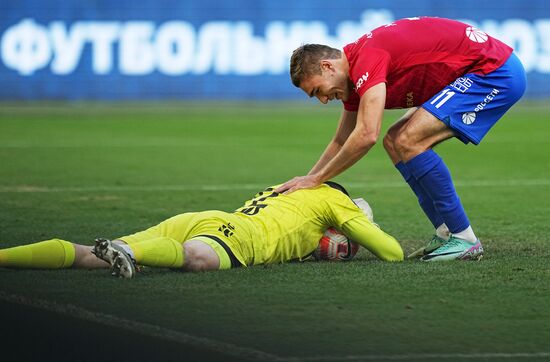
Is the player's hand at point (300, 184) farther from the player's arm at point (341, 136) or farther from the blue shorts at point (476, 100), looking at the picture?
the blue shorts at point (476, 100)

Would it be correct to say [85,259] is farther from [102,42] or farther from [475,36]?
[102,42]

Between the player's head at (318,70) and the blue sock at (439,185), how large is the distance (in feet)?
2.16

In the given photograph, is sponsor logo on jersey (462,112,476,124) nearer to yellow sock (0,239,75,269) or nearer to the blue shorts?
the blue shorts

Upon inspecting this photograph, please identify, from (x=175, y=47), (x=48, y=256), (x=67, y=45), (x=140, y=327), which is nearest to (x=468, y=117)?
(x=48, y=256)

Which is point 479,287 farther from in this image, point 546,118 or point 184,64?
point 184,64

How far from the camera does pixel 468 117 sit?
282 inches

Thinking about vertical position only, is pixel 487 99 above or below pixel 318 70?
below

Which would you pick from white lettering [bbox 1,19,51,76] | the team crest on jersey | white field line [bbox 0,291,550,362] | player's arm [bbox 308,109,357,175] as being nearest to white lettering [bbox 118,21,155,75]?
white lettering [bbox 1,19,51,76]

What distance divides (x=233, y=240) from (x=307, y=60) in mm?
1128

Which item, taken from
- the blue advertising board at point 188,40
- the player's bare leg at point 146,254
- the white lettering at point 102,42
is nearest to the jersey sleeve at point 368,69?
the player's bare leg at point 146,254

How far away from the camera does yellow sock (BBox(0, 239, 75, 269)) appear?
6355 mm

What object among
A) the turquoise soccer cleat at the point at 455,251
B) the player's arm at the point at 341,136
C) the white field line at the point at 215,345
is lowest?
the white field line at the point at 215,345

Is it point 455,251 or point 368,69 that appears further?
point 455,251

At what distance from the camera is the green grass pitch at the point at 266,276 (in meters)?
5.10
